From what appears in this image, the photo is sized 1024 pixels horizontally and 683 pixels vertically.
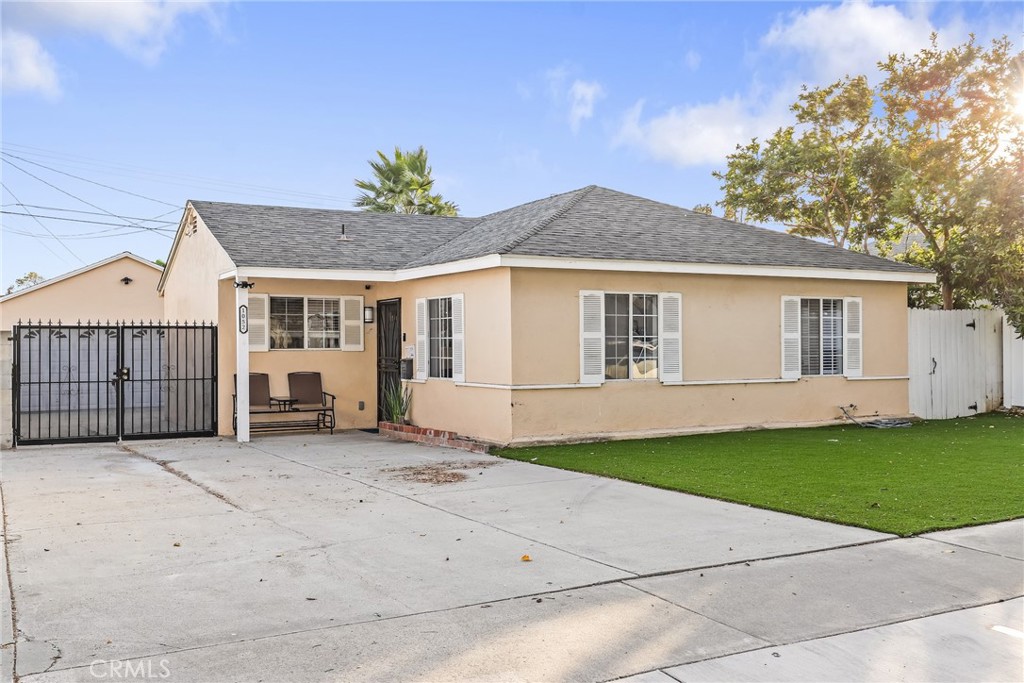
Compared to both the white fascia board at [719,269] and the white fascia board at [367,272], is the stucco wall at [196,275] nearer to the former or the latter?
the white fascia board at [367,272]

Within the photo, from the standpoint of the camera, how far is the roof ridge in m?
12.6

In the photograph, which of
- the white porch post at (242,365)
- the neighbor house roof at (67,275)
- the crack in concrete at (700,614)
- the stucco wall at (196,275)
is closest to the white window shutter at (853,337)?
the white porch post at (242,365)

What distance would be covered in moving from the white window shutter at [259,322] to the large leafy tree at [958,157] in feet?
44.0

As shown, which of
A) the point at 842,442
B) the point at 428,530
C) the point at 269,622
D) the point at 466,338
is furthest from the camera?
the point at 466,338

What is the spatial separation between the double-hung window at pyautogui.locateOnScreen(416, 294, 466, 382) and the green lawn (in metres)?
2.23

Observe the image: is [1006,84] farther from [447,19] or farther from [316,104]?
[316,104]

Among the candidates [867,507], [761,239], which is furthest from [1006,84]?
[867,507]

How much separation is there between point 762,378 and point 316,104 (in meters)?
16.2

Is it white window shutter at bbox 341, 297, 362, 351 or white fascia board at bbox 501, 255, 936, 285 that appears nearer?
white fascia board at bbox 501, 255, 936, 285

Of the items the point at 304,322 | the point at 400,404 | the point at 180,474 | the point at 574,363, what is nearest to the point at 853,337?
the point at 574,363

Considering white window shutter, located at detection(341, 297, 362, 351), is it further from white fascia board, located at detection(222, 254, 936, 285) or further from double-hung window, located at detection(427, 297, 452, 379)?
double-hung window, located at detection(427, 297, 452, 379)

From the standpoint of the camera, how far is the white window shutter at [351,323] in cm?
1584

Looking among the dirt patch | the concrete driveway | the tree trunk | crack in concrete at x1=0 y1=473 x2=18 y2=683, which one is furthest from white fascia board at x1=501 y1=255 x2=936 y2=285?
crack in concrete at x1=0 y1=473 x2=18 y2=683

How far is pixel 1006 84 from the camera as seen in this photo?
1898 centimetres
